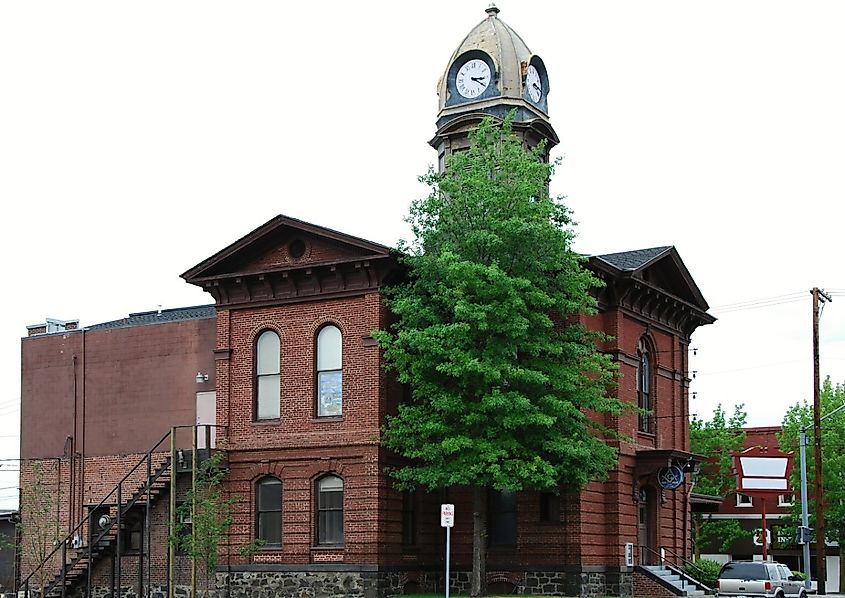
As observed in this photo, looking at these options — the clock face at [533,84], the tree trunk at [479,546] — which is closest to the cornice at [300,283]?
the tree trunk at [479,546]

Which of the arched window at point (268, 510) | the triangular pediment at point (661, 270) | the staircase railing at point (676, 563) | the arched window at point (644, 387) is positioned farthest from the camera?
the arched window at point (644, 387)

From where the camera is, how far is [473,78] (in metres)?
47.7

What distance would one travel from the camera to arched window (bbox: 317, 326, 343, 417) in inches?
1502

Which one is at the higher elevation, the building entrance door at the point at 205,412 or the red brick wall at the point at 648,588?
the building entrance door at the point at 205,412

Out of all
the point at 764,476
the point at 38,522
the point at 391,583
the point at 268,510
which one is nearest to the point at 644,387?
the point at 391,583

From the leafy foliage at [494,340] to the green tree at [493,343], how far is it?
39 millimetres

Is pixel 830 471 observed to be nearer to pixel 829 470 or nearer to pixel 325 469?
pixel 829 470

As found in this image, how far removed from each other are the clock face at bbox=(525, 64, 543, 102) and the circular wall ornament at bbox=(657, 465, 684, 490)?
46.9ft

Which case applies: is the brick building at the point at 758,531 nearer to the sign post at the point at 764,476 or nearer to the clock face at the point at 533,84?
the sign post at the point at 764,476

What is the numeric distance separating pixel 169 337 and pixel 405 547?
37.7 feet

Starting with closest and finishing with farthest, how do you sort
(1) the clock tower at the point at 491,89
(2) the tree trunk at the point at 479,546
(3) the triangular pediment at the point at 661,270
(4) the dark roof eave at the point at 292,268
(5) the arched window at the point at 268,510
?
1. (2) the tree trunk at the point at 479,546
2. (4) the dark roof eave at the point at 292,268
3. (5) the arched window at the point at 268,510
4. (3) the triangular pediment at the point at 661,270
5. (1) the clock tower at the point at 491,89

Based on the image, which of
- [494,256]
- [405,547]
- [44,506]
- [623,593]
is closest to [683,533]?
[623,593]

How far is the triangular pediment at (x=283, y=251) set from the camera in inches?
1480

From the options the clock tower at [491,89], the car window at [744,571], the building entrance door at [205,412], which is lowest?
the car window at [744,571]
